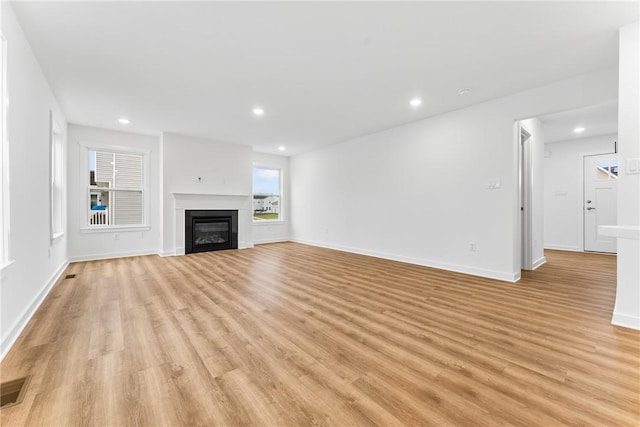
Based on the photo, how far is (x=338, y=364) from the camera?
1684 mm

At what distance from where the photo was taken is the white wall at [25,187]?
2.03 meters

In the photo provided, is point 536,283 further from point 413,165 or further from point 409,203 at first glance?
point 413,165

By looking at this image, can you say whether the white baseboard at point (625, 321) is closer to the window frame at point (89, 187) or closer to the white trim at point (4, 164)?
the white trim at point (4, 164)

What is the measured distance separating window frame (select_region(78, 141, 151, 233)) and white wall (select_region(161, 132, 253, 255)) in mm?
548

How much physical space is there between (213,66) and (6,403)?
3.08 metres

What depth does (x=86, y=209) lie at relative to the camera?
511cm

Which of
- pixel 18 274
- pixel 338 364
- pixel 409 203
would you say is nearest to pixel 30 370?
pixel 18 274

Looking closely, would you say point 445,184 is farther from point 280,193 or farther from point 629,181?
point 280,193

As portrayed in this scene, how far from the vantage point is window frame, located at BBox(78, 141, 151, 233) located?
5062mm

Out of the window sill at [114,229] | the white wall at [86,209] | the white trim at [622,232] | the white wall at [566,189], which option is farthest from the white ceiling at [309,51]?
the white wall at [566,189]

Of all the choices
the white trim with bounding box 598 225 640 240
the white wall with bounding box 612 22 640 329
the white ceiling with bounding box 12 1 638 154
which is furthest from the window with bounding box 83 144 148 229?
the white wall with bounding box 612 22 640 329

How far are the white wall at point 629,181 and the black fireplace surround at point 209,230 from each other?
6.36 meters

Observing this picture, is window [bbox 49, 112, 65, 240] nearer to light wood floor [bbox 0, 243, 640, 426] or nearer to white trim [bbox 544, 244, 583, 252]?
light wood floor [bbox 0, 243, 640, 426]

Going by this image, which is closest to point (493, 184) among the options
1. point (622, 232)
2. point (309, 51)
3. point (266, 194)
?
point (622, 232)
